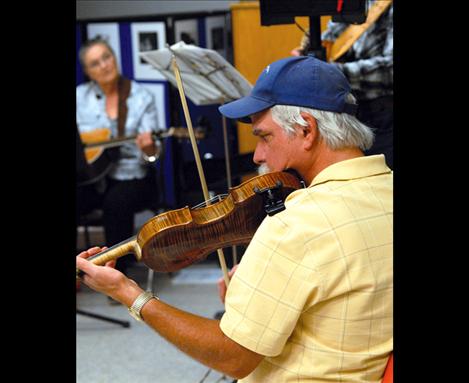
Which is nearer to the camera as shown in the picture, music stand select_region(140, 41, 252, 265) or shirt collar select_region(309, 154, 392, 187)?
shirt collar select_region(309, 154, 392, 187)

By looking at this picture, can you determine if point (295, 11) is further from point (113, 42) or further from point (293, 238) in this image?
point (113, 42)

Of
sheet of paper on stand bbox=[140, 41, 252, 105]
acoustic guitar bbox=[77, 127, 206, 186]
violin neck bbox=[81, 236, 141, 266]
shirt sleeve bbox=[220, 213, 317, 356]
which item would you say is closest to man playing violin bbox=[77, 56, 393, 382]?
shirt sleeve bbox=[220, 213, 317, 356]

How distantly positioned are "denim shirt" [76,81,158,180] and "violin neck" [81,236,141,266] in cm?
263

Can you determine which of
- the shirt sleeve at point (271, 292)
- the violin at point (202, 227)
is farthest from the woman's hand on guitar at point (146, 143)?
the shirt sleeve at point (271, 292)

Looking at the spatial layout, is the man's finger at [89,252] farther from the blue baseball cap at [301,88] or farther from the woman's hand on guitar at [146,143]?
the woman's hand on guitar at [146,143]

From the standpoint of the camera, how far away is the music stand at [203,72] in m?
2.52

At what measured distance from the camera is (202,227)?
1.58 meters

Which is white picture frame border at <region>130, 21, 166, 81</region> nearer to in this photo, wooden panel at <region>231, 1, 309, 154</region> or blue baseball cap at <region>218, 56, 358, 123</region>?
wooden panel at <region>231, 1, 309, 154</region>

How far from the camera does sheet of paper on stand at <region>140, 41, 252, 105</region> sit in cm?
252

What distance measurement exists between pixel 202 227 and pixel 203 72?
118cm

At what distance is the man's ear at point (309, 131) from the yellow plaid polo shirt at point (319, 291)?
0.13 meters
